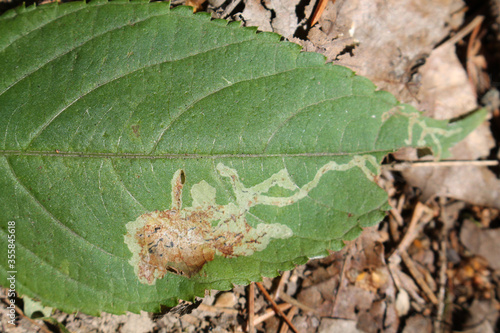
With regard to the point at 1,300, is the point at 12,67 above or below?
above

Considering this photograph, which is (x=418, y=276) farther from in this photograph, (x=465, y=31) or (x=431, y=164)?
(x=465, y=31)

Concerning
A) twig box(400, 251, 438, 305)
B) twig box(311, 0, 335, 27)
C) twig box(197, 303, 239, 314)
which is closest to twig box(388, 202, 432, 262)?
twig box(400, 251, 438, 305)

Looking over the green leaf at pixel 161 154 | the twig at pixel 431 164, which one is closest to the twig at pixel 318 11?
the green leaf at pixel 161 154

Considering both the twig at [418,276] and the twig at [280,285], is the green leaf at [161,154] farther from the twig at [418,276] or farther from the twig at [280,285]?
the twig at [418,276]

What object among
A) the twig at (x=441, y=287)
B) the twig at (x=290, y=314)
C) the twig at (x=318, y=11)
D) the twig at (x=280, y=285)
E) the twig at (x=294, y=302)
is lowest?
the twig at (x=441, y=287)

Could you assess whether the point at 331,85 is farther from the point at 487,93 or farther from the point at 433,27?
the point at 487,93

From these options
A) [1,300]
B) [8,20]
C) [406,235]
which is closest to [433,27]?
[406,235]

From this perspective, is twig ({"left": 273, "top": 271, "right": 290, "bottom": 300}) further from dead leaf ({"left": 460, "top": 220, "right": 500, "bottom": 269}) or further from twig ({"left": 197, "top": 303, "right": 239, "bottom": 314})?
dead leaf ({"left": 460, "top": 220, "right": 500, "bottom": 269})

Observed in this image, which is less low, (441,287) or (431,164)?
(431,164)

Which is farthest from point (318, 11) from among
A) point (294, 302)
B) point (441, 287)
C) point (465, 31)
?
point (441, 287)
